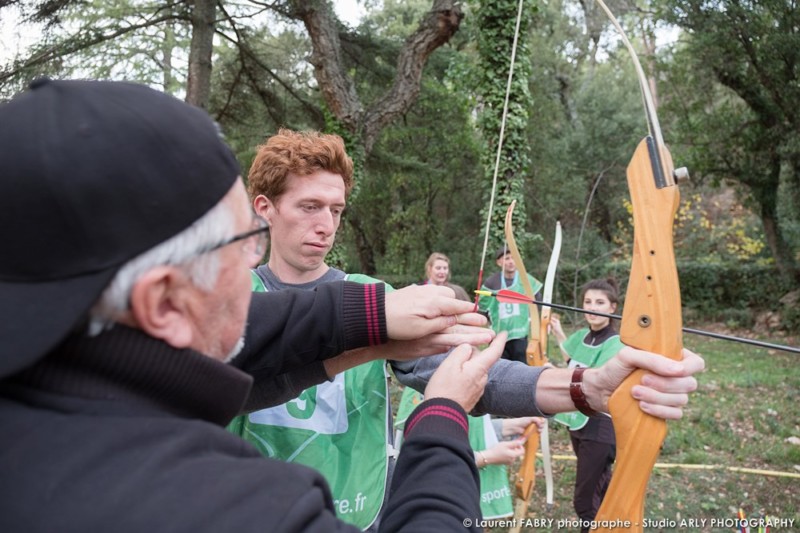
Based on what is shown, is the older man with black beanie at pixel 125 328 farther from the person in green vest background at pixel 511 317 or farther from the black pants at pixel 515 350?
the black pants at pixel 515 350

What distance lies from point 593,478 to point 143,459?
3.30 meters

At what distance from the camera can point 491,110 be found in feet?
25.5

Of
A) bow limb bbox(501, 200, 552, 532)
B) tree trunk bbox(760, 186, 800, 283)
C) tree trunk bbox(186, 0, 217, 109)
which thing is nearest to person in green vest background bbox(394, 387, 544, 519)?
bow limb bbox(501, 200, 552, 532)

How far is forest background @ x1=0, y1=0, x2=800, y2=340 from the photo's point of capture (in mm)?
7441

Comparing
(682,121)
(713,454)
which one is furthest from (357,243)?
(713,454)

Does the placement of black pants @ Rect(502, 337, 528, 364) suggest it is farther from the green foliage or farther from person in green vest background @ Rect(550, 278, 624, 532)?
the green foliage

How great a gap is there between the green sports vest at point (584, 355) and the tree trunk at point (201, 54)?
456 centimetres

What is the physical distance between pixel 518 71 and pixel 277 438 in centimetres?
690

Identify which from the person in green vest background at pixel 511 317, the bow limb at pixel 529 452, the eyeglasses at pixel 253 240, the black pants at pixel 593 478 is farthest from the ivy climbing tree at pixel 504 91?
the eyeglasses at pixel 253 240

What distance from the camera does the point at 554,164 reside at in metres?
14.4

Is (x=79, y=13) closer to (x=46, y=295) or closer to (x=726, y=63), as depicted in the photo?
(x=46, y=295)

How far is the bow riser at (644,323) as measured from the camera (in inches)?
53.5

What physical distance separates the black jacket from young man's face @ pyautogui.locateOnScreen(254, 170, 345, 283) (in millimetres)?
1074

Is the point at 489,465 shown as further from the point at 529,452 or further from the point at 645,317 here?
the point at 645,317
